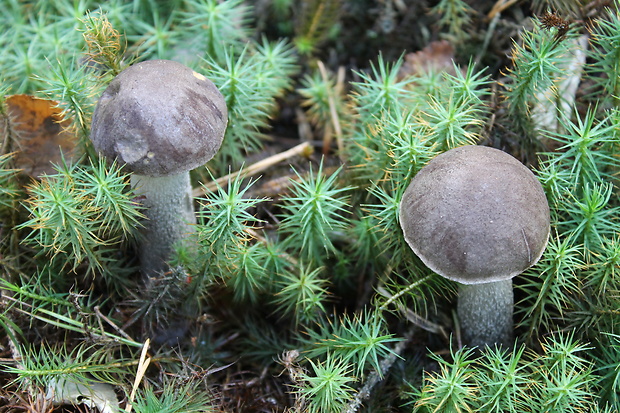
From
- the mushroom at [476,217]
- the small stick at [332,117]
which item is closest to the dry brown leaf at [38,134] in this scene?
the small stick at [332,117]

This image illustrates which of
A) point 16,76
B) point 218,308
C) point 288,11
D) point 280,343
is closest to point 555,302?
point 280,343

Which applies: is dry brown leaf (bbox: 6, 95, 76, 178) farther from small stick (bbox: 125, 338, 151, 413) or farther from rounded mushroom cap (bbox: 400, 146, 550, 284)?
rounded mushroom cap (bbox: 400, 146, 550, 284)

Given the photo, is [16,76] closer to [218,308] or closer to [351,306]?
[218,308]

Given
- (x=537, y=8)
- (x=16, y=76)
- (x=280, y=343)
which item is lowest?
(x=280, y=343)

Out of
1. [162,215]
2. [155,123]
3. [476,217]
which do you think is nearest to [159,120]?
[155,123]

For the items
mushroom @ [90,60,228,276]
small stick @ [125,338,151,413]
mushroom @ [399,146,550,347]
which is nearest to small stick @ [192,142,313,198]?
mushroom @ [90,60,228,276]

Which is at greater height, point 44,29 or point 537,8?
point 537,8

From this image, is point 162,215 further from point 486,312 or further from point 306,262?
point 486,312
